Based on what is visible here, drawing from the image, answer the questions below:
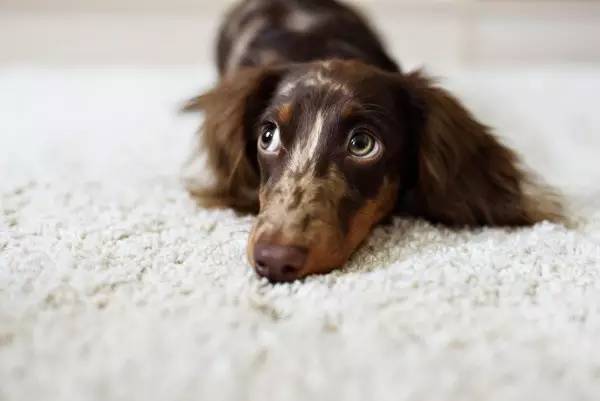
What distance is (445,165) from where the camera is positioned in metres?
1.38

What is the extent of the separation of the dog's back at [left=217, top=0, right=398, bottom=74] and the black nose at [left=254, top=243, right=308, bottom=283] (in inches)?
34.9

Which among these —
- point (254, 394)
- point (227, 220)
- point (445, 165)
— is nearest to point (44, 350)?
point (254, 394)

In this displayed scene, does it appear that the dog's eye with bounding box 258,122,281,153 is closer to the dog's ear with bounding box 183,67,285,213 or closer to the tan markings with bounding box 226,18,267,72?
the dog's ear with bounding box 183,67,285,213

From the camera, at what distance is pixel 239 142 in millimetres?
1498

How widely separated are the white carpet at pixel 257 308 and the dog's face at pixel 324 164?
47 millimetres

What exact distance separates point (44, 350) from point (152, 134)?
144 centimetres

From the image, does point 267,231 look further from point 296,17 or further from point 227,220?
point 296,17

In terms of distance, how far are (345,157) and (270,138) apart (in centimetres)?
18

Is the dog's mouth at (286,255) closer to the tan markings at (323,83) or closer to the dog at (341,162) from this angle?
the dog at (341,162)

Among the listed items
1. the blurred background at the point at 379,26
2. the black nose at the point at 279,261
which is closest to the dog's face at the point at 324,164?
the black nose at the point at 279,261

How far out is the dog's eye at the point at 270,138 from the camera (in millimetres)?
1302

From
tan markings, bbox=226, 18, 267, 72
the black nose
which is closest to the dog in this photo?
the black nose

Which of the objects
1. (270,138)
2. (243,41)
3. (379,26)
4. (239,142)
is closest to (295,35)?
(243,41)

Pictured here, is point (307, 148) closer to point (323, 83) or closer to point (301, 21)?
point (323, 83)
